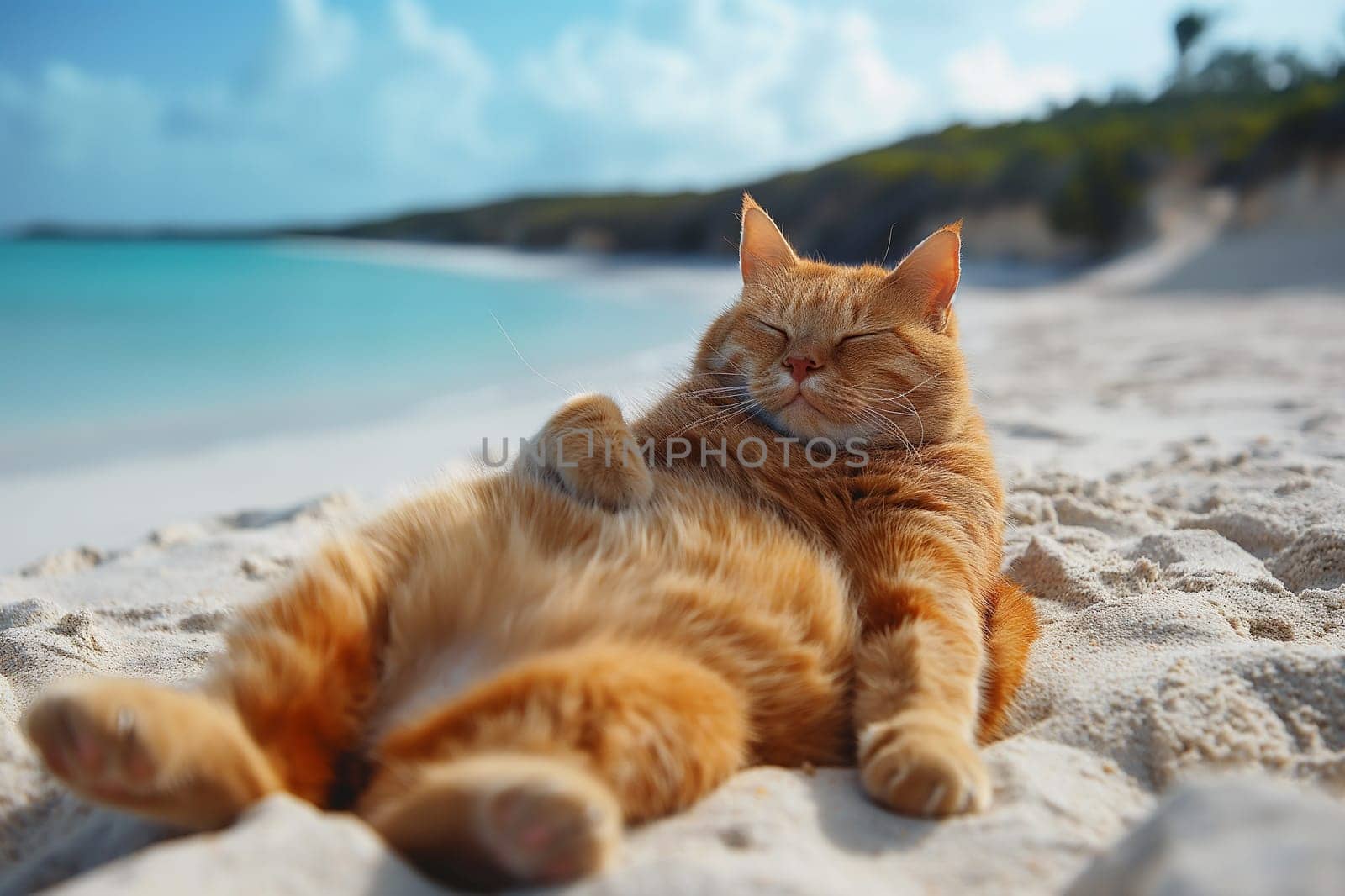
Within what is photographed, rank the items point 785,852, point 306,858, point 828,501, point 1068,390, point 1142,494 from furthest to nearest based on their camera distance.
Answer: point 1068,390 → point 1142,494 → point 828,501 → point 785,852 → point 306,858

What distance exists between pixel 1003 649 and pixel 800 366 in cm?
78

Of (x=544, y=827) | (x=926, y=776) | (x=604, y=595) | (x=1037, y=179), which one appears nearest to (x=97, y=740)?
(x=544, y=827)

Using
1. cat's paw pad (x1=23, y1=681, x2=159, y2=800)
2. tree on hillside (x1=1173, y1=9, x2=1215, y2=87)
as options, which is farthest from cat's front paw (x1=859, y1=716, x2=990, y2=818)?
tree on hillside (x1=1173, y1=9, x2=1215, y2=87)

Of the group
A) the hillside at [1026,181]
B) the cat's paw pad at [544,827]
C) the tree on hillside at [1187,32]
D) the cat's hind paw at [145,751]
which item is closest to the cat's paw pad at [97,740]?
the cat's hind paw at [145,751]

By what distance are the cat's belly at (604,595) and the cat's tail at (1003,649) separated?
13.2 inches

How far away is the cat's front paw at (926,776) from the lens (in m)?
1.37

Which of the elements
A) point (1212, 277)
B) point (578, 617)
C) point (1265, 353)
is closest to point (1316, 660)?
point (578, 617)

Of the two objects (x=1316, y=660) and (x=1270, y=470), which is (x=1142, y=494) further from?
(x=1316, y=660)

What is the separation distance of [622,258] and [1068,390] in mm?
26338

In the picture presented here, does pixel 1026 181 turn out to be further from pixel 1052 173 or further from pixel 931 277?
pixel 931 277

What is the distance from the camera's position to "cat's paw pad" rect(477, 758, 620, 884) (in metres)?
1.08

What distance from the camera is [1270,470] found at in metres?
3.18

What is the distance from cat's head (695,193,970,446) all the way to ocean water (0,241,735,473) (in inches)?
25.9

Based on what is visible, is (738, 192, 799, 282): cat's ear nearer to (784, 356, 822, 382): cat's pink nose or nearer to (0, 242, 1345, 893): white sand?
(784, 356, 822, 382): cat's pink nose
